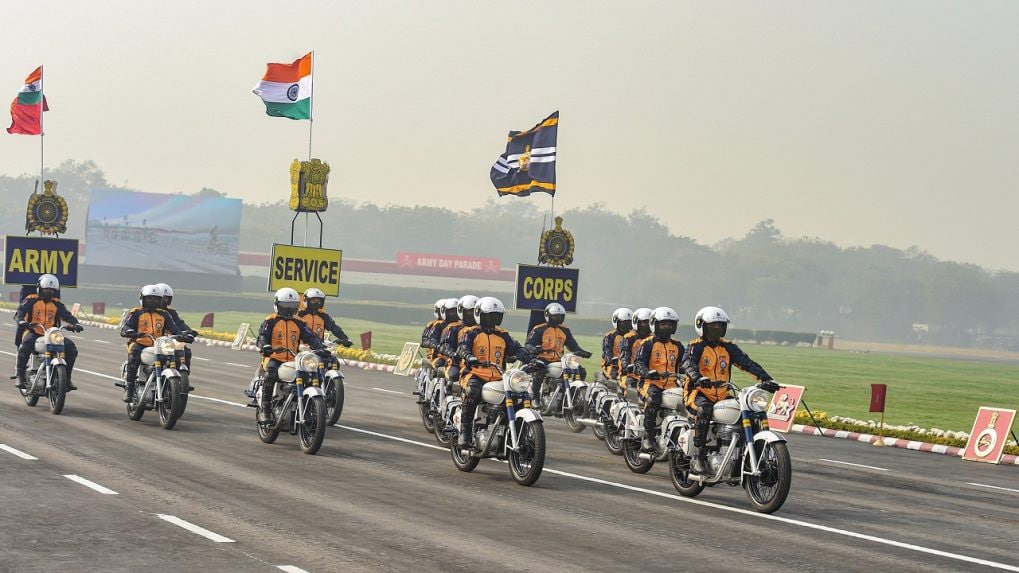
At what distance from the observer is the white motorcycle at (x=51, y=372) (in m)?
20.3

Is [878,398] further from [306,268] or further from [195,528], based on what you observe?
[195,528]

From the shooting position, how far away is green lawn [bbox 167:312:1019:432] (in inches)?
1356

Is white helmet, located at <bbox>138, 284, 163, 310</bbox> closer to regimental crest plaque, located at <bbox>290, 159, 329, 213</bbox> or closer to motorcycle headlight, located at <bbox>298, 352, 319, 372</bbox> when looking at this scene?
motorcycle headlight, located at <bbox>298, 352, 319, 372</bbox>

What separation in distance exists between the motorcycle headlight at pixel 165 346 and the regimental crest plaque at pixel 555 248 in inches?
450

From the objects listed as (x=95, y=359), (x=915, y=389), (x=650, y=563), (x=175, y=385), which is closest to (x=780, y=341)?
(x=915, y=389)

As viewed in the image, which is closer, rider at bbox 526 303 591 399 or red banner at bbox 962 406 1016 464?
red banner at bbox 962 406 1016 464

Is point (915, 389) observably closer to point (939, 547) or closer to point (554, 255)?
point (554, 255)

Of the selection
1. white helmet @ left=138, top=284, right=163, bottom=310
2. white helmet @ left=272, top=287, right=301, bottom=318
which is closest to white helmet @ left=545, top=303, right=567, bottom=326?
white helmet @ left=272, top=287, right=301, bottom=318

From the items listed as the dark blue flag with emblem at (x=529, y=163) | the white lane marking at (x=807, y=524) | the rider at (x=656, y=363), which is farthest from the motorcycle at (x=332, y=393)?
the dark blue flag with emblem at (x=529, y=163)

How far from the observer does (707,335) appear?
1448 cm

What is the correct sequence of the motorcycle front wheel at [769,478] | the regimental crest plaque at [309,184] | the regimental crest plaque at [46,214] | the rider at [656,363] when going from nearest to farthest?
the motorcycle front wheel at [769,478] → the rider at [656,363] → the regimental crest plaque at [309,184] → the regimental crest plaque at [46,214]

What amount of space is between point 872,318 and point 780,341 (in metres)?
77.8

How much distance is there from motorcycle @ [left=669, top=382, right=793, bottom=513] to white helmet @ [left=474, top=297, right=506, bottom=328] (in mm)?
2774

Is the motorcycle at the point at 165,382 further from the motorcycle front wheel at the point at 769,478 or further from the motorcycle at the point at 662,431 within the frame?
the motorcycle front wheel at the point at 769,478
